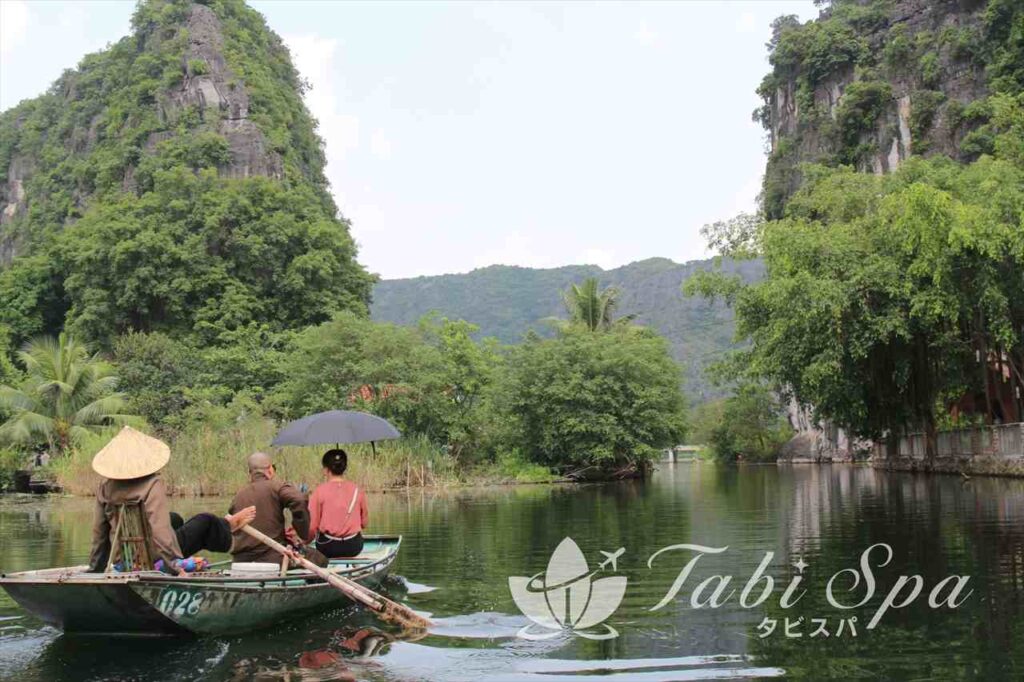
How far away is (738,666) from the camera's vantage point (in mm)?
6660

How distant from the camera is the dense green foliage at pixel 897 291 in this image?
76.1ft

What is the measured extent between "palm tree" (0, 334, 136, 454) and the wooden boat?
26.0 m

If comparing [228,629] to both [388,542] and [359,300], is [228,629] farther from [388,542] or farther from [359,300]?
[359,300]

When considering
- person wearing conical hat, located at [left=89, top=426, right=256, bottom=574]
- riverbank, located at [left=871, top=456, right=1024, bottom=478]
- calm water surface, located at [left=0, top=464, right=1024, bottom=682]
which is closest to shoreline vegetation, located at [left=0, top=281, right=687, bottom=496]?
riverbank, located at [left=871, top=456, right=1024, bottom=478]

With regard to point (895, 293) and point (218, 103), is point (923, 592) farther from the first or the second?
point (218, 103)

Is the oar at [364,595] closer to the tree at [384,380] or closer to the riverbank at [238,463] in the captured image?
the riverbank at [238,463]

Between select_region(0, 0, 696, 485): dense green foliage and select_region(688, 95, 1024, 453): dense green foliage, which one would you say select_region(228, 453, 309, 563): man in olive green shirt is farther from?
select_region(0, 0, 696, 485): dense green foliage

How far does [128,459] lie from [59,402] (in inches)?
1108

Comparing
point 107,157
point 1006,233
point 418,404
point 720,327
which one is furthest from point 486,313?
point 1006,233

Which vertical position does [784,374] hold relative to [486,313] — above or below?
below

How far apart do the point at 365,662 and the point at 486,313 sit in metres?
134

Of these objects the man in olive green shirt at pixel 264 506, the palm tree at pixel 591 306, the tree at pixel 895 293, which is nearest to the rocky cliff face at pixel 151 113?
the palm tree at pixel 591 306

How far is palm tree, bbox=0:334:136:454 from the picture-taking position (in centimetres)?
3256

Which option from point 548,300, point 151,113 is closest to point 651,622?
point 151,113
